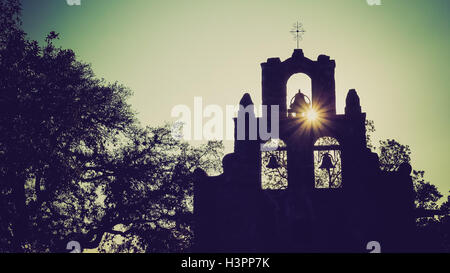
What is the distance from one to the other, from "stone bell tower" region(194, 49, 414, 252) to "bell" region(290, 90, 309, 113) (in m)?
0.03

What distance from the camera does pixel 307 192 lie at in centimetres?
1507

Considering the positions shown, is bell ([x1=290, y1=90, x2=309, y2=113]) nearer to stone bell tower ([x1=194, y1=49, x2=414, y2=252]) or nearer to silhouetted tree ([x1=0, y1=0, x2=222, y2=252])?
stone bell tower ([x1=194, y1=49, x2=414, y2=252])

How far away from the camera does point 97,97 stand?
20.2 metres

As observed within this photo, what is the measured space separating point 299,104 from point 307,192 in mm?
2790

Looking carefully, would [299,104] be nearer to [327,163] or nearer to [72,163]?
[327,163]

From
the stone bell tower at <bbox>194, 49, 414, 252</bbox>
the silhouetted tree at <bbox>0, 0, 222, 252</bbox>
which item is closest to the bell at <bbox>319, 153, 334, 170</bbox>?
the stone bell tower at <bbox>194, 49, 414, 252</bbox>

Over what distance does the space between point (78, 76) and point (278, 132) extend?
867cm

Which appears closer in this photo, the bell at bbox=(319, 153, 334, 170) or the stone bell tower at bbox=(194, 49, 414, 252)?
the stone bell tower at bbox=(194, 49, 414, 252)

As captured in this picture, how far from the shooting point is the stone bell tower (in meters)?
15.0

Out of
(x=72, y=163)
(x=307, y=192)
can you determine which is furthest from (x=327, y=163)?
(x=72, y=163)

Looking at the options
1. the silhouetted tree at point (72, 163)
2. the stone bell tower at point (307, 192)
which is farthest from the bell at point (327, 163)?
the silhouetted tree at point (72, 163)

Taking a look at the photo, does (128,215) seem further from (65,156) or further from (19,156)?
(19,156)

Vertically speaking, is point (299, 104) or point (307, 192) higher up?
point (299, 104)
